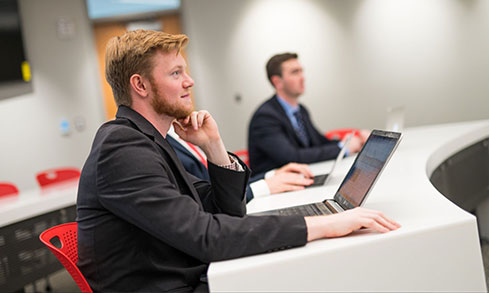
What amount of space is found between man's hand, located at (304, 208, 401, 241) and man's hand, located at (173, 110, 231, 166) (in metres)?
0.50

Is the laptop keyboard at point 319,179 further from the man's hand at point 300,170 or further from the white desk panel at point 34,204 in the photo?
the white desk panel at point 34,204

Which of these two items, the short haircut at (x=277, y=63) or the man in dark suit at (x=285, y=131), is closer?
the man in dark suit at (x=285, y=131)

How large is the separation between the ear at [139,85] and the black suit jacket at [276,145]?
159 centimetres

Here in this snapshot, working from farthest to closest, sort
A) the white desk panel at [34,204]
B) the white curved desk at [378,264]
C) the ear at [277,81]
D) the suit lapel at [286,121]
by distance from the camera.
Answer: the ear at [277,81] → the suit lapel at [286,121] → the white desk panel at [34,204] → the white curved desk at [378,264]

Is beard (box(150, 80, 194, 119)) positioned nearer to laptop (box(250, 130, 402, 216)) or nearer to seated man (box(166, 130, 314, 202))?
laptop (box(250, 130, 402, 216))

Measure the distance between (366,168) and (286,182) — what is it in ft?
2.01

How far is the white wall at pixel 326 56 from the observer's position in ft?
11.9

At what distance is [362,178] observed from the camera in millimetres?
1441

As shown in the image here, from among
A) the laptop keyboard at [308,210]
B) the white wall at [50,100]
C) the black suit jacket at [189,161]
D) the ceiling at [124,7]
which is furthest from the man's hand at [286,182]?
the ceiling at [124,7]

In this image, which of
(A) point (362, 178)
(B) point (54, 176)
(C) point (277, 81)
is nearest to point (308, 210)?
(A) point (362, 178)

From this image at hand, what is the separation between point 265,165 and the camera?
305 centimetres

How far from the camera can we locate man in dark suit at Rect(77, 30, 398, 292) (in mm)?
1144

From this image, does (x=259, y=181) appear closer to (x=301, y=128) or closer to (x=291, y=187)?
(x=291, y=187)

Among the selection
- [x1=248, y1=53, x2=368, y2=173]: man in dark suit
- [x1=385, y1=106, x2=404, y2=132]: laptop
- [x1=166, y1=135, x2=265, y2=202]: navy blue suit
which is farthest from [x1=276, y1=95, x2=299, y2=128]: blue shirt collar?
[x1=166, y1=135, x2=265, y2=202]: navy blue suit
